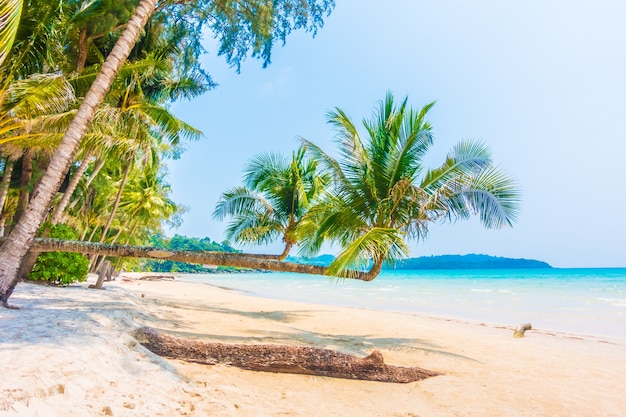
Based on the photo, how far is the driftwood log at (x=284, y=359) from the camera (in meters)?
4.09

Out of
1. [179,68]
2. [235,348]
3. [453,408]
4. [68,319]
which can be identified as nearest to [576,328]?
[453,408]

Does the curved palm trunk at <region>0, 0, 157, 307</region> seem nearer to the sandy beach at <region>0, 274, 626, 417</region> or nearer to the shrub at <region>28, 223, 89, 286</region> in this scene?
the sandy beach at <region>0, 274, 626, 417</region>

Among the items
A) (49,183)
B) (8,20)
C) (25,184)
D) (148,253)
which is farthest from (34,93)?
(25,184)

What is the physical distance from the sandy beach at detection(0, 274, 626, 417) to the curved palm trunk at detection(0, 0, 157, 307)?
54 cm

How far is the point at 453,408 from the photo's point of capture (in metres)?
Answer: 3.50

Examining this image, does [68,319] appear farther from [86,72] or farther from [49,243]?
[86,72]

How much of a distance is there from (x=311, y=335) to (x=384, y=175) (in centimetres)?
356

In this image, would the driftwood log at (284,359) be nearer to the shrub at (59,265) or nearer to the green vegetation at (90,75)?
the green vegetation at (90,75)

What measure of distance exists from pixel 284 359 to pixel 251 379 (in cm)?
53

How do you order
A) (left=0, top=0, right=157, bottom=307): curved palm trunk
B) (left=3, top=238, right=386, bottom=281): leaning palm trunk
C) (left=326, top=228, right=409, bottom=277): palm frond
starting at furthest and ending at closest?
(left=3, top=238, right=386, bottom=281): leaning palm trunk < (left=326, top=228, right=409, bottom=277): palm frond < (left=0, top=0, right=157, bottom=307): curved palm trunk

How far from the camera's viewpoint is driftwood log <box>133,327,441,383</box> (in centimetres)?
409

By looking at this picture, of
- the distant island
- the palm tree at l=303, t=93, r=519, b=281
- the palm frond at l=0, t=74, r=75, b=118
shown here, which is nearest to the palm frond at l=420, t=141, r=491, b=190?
the palm tree at l=303, t=93, r=519, b=281

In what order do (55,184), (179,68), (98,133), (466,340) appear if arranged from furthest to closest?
(179,68) < (98,133) < (466,340) < (55,184)

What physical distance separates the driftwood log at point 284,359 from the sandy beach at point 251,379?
0.47 ft
